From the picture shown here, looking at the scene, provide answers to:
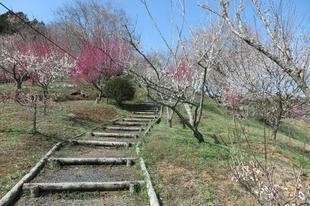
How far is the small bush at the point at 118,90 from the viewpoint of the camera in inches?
856

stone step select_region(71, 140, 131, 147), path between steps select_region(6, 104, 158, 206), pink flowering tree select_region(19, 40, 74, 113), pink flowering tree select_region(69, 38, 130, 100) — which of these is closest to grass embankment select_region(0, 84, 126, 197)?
path between steps select_region(6, 104, 158, 206)

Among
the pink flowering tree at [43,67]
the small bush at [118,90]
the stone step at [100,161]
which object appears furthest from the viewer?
the small bush at [118,90]

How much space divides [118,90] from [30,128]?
10.3 metres

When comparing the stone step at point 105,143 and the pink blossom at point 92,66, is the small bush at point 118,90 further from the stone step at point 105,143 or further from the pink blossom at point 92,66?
the stone step at point 105,143

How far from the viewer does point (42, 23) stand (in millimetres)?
50625

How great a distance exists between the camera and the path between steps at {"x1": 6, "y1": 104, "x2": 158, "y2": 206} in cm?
666

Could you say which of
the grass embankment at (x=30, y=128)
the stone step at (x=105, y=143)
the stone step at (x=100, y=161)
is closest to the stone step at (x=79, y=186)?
the grass embankment at (x=30, y=128)

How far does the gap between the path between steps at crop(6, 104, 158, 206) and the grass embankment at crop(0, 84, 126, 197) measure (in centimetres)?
43

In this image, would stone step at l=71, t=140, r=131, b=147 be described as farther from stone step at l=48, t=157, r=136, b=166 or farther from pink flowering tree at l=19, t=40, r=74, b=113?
pink flowering tree at l=19, t=40, r=74, b=113

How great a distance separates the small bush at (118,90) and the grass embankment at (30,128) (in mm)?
1549

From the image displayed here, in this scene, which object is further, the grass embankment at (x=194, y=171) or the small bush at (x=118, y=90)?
the small bush at (x=118, y=90)

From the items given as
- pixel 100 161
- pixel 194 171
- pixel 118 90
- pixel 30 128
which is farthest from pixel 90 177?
pixel 118 90

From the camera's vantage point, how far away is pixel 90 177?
310 inches

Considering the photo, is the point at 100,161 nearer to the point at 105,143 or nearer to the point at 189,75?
the point at 105,143
